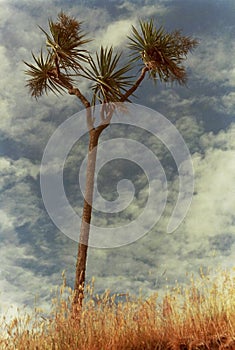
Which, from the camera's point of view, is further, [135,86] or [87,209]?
[135,86]

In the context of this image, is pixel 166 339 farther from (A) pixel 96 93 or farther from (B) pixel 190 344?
(A) pixel 96 93

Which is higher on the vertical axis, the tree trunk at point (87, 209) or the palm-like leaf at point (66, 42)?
the palm-like leaf at point (66, 42)

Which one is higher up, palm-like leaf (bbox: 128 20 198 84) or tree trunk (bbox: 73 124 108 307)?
palm-like leaf (bbox: 128 20 198 84)

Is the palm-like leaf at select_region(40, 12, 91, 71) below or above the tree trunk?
above

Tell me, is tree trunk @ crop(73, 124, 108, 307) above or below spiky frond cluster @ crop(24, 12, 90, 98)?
below

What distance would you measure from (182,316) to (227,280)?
841 mm

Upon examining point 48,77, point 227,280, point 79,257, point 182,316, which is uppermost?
point 48,77

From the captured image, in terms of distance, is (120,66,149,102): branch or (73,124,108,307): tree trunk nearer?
(73,124,108,307): tree trunk

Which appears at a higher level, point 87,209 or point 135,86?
point 135,86

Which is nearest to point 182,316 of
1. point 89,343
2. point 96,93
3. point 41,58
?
point 89,343

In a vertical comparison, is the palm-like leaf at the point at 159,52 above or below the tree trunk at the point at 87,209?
above

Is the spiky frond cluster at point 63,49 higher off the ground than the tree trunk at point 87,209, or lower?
higher

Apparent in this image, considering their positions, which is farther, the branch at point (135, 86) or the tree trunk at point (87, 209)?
the branch at point (135, 86)

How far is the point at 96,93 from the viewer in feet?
38.7
